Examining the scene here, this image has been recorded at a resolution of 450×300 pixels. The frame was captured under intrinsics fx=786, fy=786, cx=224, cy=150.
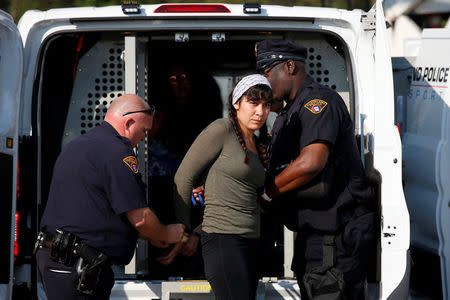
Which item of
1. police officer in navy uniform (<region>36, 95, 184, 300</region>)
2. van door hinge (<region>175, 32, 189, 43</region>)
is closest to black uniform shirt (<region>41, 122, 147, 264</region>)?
police officer in navy uniform (<region>36, 95, 184, 300</region>)

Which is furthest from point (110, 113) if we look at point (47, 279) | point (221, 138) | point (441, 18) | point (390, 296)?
point (441, 18)

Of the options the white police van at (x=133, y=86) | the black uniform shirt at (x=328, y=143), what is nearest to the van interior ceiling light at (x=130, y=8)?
the white police van at (x=133, y=86)

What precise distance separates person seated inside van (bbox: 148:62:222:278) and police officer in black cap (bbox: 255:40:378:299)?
177 centimetres

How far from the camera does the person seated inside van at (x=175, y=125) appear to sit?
594cm

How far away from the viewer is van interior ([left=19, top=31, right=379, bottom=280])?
4781mm

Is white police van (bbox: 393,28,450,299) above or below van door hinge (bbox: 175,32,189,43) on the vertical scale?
below

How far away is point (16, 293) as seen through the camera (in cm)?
431

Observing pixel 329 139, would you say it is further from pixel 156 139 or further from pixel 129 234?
pixel 156 139

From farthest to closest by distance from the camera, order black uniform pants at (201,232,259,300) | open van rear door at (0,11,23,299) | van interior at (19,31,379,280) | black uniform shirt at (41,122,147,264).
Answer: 1. van interior at (19,31,379,280)
2. open van rear door at (0,11,23,299)
3. black uniform pants at (201,232,259,300)
4. black uniform shirt at (41,122,147,264)

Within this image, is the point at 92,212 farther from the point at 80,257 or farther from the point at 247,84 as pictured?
the point at 247,84

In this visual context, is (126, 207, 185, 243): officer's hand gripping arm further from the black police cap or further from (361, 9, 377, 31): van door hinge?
(361, 9, 377, 31): van door hinge

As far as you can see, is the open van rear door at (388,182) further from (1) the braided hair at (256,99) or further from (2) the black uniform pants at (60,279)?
(2) the black uniform pants at (60,279)

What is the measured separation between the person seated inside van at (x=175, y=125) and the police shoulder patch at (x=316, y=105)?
2068mm

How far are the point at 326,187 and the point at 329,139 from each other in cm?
25
